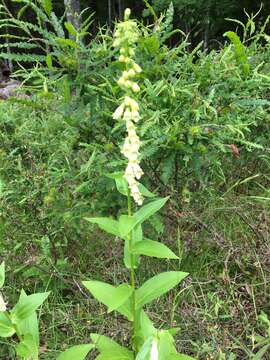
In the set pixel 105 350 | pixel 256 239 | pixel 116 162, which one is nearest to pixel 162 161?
pixel 116 162

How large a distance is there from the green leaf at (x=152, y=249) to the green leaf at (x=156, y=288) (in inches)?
6.2

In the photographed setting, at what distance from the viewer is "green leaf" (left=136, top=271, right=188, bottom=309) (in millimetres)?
2039

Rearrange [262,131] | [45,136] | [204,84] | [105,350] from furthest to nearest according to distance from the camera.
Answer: [45,136] → [262,131] → [204,84] → [105,350]

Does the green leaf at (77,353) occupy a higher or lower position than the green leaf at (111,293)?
lower

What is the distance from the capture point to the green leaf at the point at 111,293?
1916 millimetres

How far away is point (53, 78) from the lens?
303cm

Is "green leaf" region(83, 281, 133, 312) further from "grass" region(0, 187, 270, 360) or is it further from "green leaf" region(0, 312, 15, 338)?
"grass" region(0, 187, 270, 360)

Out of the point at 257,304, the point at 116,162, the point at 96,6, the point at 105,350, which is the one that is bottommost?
the point at 96,6

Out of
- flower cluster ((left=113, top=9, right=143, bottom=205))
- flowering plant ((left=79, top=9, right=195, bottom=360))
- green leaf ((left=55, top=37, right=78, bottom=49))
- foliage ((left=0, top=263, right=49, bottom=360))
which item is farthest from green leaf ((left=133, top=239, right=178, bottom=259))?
green leaf ((left=55, top=37, right=78, bottom=49))

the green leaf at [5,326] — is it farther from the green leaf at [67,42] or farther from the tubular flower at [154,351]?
the green leaf at [67,42]

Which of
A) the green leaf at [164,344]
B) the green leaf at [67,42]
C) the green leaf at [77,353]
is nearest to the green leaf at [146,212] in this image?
the green leaf at [164,344]

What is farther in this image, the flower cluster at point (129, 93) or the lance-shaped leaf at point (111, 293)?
the lance-shaped leaf at point (111, 293)

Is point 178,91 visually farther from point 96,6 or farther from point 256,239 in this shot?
point 96,6

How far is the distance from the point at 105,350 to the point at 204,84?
199 cm
